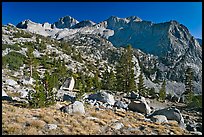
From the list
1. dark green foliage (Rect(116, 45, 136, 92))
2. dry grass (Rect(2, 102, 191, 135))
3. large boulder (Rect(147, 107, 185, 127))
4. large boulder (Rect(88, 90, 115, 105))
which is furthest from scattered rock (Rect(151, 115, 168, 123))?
dark green foliage (Rect(116, 45, 136, 92))

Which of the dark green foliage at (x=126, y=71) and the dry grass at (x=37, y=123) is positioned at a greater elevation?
the dark green foliage at (x=126, y=71)

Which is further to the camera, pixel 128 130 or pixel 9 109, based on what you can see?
pixel 9 109

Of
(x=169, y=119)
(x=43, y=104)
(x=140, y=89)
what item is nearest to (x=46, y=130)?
(x=43, y=104)

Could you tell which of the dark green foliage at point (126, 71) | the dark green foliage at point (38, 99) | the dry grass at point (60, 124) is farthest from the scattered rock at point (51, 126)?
the dark green foliage at point (126, 71)

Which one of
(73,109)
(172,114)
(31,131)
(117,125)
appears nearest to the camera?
(31,131)

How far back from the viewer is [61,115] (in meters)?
21.5

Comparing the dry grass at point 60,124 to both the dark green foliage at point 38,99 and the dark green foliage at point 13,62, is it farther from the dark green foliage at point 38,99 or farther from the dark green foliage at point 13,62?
the dark green foliage at point 13,62

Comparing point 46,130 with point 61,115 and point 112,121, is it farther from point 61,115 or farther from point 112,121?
point 112,121

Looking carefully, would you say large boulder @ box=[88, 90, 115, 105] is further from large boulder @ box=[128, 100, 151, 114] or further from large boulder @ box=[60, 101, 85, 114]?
large boulder @ box=[60, 101, 85, 114]

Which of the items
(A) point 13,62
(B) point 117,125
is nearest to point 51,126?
(B) point 117,125

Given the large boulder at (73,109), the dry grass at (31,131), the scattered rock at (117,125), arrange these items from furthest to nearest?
the large boulder at (73,109) < the scattered rock at (117,125) < the dry grass at (31,131)

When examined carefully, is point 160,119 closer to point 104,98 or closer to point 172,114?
point 172,114

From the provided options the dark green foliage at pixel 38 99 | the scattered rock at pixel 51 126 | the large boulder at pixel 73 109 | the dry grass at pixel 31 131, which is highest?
the dark green foliage at pixel 38 99

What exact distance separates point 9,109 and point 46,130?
6.52 meters
